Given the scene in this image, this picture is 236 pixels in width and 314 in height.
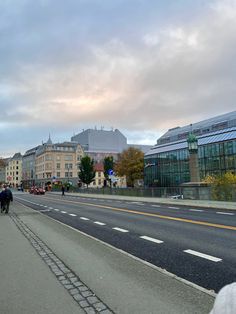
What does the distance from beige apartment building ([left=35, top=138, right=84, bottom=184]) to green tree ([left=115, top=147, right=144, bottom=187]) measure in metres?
57.7

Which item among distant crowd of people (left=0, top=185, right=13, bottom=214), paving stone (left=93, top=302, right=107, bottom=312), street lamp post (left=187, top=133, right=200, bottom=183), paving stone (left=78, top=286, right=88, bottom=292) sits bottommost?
paving stone (left=93, top=302, right=107, bottom=312)

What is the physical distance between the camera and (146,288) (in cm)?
564

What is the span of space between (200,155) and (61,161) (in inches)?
3109

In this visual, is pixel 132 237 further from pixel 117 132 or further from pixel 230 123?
pixel 117 132

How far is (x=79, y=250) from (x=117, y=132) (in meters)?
144

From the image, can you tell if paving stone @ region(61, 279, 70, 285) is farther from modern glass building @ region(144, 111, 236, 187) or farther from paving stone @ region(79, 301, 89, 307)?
modern glass building @ region(144, 111, 236, 187)

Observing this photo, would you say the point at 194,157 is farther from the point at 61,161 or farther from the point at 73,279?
the point at 61,161

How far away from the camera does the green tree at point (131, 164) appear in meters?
79.1

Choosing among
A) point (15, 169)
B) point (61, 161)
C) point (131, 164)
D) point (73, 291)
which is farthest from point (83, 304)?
point (15, 169)

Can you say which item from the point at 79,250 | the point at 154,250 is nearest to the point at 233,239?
the point at 154,250

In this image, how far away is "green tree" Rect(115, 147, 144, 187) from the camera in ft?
259

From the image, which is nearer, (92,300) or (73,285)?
(92,300)

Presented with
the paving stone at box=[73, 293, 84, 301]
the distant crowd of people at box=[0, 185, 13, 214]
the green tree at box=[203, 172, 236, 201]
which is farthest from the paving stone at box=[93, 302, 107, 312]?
the green tree at box=[203, 172, 236, 201]

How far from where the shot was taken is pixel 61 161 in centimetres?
13662
